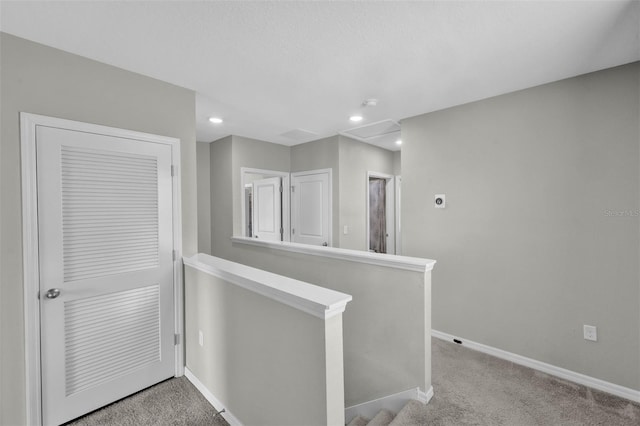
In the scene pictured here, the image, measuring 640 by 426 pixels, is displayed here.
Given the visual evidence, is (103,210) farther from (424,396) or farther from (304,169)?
(304,169)

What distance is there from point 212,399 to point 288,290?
4.39ft

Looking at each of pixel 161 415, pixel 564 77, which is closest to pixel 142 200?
pixel 161 415

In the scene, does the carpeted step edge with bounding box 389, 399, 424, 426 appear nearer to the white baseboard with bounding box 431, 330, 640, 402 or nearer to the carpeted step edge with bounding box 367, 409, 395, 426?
the carpeted step edge with bounding box 367, 409, 395, 426

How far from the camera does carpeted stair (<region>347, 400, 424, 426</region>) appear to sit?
178 cm

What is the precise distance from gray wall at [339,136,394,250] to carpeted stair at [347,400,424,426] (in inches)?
89.0

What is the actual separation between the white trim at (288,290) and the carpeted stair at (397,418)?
1.02 meters

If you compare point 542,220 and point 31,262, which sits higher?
point 542,220

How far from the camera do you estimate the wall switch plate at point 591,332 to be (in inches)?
84.4

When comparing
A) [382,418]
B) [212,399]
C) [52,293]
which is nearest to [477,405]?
[382,418]

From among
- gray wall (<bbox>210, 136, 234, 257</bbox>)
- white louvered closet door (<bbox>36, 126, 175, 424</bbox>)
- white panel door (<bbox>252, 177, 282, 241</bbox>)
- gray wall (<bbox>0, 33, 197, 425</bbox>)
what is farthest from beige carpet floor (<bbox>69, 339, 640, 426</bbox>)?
white panel door (<bbox>252, 177, 282, 241</bbox>)

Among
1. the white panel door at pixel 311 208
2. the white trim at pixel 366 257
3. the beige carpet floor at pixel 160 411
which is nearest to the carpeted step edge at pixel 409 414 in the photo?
the white trim at pixel 366 257

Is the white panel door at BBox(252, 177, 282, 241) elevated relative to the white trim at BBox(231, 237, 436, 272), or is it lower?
elevated

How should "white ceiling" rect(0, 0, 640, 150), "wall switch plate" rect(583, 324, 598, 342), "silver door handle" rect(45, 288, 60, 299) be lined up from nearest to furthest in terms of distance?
"white ceiling" rect(0, 0, 640, 150)
"silver door handle" rect(45, 288, 60, 299)
"wall switch plate" rect(583, 324, 598, 342)

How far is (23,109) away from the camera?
1.70 metres
